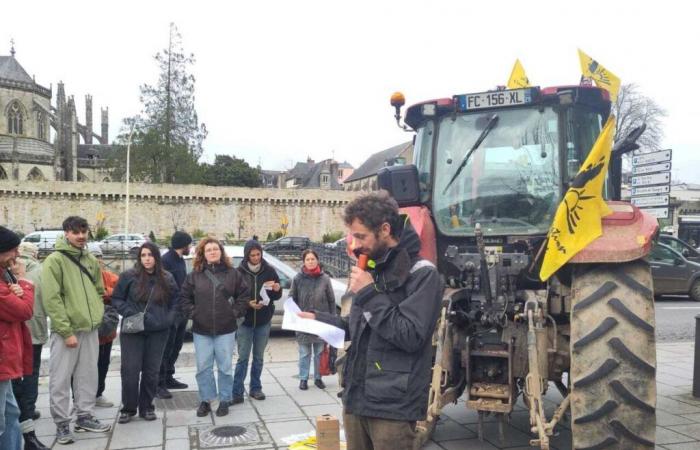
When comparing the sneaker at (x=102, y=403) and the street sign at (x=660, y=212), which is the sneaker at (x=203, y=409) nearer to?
the sneaker at (x=102, y=403)

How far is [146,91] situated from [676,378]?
164 feet

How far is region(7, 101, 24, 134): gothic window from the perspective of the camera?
61.7m

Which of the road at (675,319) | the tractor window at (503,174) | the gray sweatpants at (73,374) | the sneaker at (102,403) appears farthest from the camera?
the road at (675,319)

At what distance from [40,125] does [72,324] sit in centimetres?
6785

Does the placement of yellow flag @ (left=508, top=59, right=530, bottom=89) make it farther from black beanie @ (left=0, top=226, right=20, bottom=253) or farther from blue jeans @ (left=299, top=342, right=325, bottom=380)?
black beanie @ (left=0, top=226, right=20, bottom=253)

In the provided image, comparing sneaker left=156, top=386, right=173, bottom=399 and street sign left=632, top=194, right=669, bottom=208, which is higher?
street sign left=632, top=194, right=669, bottom=208

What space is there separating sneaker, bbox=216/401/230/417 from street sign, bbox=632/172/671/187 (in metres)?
9.50

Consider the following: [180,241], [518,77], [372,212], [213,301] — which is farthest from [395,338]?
[518,77]

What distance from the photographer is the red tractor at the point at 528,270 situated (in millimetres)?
3791

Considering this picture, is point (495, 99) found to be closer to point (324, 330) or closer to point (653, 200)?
point (324, 330)

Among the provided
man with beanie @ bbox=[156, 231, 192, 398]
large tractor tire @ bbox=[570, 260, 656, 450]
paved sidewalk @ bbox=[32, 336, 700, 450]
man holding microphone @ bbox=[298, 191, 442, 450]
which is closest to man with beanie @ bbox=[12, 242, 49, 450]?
paved sidewalk @ bbox=[32, 336, 700, 450]

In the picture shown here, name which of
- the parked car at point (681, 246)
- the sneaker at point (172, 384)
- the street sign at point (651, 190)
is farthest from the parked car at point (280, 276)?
the parked car at point (681, 246)

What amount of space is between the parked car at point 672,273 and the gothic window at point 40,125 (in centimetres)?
6432

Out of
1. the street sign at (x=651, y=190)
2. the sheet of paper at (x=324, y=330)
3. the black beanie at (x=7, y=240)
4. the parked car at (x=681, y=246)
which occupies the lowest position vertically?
the parked car at (x=681, y=246)
